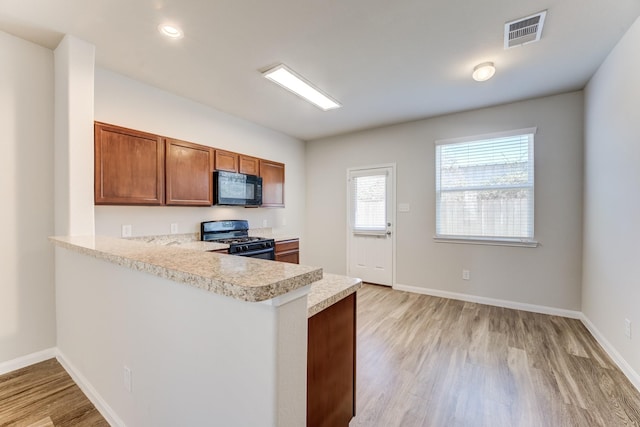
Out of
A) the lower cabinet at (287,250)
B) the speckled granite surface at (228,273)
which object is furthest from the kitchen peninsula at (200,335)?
the lower cabinet at (287,250)

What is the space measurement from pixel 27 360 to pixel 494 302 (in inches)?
192

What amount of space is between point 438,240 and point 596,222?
166 centimetres

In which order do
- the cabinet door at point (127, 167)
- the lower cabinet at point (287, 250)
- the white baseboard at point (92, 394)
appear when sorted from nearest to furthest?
the white baseboard at point (92, 394), the cabinet door at point (127, 167), the lower cabinet at point (287, 250)

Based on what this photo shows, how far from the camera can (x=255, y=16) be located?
1.97m

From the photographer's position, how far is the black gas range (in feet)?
10.8

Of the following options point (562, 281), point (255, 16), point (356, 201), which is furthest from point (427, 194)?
point (255, 16)

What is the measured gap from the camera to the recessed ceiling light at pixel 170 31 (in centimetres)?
207

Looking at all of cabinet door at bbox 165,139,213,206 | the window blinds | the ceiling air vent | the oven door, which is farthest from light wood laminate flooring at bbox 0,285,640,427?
the ceiling air vent

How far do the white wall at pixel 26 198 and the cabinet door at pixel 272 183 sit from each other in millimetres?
2326

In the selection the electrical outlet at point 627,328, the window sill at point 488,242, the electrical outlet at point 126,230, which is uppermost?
the electrical outlet at point 126,230

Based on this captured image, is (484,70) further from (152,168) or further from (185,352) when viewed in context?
(152,168)

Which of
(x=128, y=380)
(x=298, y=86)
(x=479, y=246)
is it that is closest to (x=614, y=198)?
(x=479, y=246)

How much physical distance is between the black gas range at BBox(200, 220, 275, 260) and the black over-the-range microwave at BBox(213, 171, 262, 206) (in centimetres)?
36

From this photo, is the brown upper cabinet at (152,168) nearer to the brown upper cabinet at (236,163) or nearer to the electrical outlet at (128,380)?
the brown upper cabinet at (236,163)
